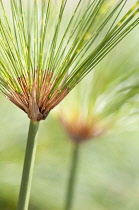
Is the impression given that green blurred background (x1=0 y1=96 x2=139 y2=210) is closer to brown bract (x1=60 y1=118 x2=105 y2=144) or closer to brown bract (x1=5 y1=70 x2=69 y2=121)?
brown bract (x1=60 y1=118 x2=105 y2=144)

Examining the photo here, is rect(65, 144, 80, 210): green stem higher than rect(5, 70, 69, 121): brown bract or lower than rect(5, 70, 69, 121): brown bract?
lower

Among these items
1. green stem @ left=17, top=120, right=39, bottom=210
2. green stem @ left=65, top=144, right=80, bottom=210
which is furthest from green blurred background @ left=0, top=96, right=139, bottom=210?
green stem @ left=17, top=120, right=39, bottom=210

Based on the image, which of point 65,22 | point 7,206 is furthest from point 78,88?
point 7,206

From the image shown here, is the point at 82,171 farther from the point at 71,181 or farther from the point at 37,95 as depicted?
the point at 37,95

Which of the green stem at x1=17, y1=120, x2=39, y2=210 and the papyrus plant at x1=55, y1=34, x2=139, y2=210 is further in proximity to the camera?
the papyrus plant at x1=55, y1=34, x2=139, y2=210

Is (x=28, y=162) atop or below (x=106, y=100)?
below

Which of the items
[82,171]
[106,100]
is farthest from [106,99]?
[82,171]

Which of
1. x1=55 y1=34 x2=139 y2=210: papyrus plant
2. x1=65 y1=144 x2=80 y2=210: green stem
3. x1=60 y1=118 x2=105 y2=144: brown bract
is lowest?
A: x1=65 y1=144 x2=80 y2=210: green stem
